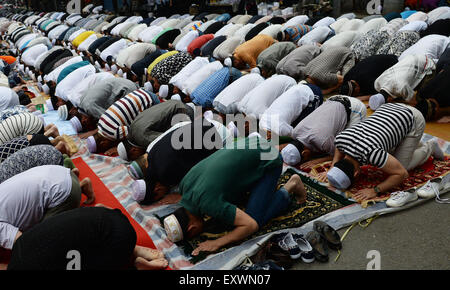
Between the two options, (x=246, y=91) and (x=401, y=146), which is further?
(x=246, y=91)

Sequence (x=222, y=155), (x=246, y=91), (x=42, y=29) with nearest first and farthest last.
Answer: (x=222, y=155) < (x=246, y=91) < (x=42, y=29)

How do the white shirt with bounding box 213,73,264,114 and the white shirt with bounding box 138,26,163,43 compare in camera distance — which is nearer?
the white shirt with bounding box 213,73,264,114

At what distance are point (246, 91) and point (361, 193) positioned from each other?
1958 mm

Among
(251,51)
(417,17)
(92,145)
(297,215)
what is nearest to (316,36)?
(251,51)

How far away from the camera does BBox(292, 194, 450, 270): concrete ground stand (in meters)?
1.94

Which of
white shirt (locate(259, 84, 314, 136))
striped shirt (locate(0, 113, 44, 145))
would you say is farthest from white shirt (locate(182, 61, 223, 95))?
striped shirt (locate(0, 113, 44, 145))

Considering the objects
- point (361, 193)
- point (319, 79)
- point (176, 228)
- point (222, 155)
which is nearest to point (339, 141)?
point (361, 193)

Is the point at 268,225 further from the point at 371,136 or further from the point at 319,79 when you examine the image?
the point at 319,79

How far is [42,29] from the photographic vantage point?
546 inches

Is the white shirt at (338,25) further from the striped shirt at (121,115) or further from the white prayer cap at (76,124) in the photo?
the white prayer cap at (76,124)

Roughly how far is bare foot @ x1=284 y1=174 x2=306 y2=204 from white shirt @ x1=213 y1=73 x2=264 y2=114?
1.66m

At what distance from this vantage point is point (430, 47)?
14.1 ft

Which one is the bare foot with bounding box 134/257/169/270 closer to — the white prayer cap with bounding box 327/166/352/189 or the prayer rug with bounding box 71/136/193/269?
the prayer rug with bounding box 71/136/193/269

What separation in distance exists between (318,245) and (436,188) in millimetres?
948
